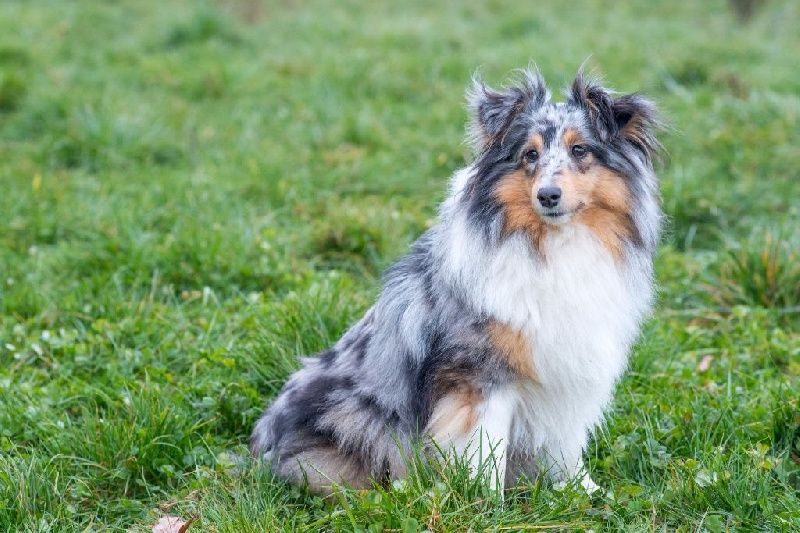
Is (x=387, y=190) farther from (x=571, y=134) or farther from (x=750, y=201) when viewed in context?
(x=571, y=134)

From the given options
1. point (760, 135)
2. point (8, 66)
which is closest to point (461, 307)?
point (760, 135)

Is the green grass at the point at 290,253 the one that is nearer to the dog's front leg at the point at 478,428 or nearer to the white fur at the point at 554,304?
the dog's front leg at the point at 478,428

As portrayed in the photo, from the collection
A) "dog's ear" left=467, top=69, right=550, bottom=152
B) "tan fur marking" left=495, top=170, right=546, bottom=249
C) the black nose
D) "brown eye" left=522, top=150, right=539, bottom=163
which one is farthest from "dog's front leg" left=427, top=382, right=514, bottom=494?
"dog's ear" left=467, top=69, right=550, bottom=152

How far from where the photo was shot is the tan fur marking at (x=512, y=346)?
333cm

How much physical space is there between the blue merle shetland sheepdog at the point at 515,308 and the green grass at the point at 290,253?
22cm

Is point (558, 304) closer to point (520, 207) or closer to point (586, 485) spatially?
point (520, 207)

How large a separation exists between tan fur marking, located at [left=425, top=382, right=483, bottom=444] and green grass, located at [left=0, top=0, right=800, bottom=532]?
134 millimetres

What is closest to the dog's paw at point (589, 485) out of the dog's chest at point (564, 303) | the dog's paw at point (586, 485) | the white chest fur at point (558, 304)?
the dog's paw at point (586, 485)

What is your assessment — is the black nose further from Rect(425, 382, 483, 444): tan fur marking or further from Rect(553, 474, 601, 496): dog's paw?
Rect(553, 474, 601, 496): dog's paw

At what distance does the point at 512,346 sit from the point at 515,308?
0.13m

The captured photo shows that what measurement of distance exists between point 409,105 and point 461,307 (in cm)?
537

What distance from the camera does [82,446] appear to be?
12.8 feet

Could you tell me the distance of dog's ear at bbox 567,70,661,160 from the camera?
3486 millimetres

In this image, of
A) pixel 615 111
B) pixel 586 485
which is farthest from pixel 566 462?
pixel 615 111
